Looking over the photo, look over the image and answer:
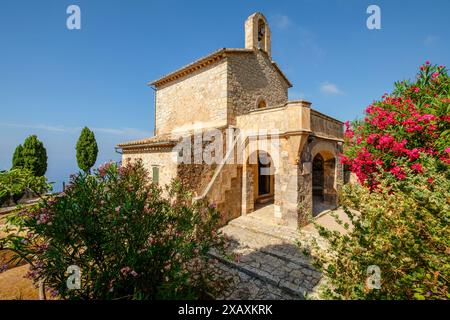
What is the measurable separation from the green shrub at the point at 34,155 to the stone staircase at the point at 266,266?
785 inches

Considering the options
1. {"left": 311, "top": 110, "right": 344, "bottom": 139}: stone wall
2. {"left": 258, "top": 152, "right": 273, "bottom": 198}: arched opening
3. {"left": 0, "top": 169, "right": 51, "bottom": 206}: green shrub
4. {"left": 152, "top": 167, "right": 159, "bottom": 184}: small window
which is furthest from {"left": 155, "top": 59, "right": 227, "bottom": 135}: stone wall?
{"left": 0, "top": 169, "right": 51, "bottom": 206}: green shrub

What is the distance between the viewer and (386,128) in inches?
243

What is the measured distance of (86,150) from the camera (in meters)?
21.8

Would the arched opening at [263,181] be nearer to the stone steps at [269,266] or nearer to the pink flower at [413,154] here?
the stone steps at [269,266]

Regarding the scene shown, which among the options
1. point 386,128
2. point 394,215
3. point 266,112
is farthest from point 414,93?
point 394,215

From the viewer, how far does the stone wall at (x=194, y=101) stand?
433 inches

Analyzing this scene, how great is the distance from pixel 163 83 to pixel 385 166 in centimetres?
1494

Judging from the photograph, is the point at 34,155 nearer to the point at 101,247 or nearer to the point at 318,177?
the point at 101,247

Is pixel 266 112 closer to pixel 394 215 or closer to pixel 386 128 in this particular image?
pixel 386 128

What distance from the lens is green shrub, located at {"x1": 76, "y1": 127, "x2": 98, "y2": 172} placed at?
2178 centimetres

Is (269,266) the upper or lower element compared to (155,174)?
lower

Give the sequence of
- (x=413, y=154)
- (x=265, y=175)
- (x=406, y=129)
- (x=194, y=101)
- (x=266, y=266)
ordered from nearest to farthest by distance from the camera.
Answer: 1. (x=413, y=154)
2. (x=406, y=129)
3. (x=266, y=266)
4. (x=194, y=101)
5. (x=265, y=175)

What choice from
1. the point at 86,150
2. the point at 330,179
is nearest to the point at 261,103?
the point at 330,179

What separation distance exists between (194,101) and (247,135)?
487cm
